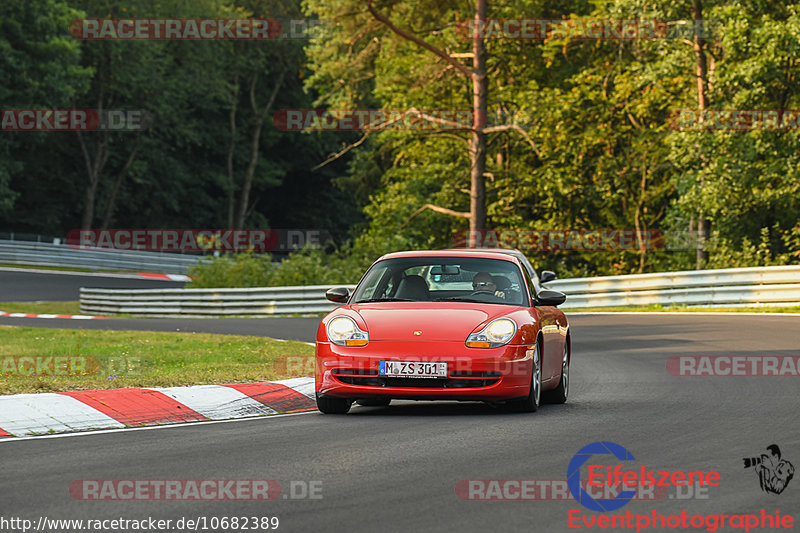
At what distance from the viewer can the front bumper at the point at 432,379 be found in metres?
10.2

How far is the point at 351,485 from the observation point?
6.93 metres

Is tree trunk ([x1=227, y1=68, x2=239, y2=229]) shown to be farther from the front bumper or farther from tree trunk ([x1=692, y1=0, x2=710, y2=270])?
the front bumper

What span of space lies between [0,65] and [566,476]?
52222mm

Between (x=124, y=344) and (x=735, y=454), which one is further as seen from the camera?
(x=124, y=344)

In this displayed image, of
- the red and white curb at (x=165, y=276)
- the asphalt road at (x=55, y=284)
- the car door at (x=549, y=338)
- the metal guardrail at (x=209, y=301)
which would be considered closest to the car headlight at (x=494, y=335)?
the car door at (x=549, y=338)

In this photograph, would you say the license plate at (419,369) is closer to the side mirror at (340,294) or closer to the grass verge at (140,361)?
the side mirror at (340,294)

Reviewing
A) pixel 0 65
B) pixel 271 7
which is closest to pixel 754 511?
pixel 0 65

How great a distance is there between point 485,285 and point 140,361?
5336 mm

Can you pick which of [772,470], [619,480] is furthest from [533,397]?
[619,480]

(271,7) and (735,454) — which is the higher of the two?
(271,7)

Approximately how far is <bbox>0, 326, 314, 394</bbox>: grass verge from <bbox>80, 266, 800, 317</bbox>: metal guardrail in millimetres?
9937

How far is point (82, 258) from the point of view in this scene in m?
52.6

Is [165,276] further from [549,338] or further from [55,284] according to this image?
[549,338]

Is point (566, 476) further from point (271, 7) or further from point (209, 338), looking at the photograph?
point (271, 7)
